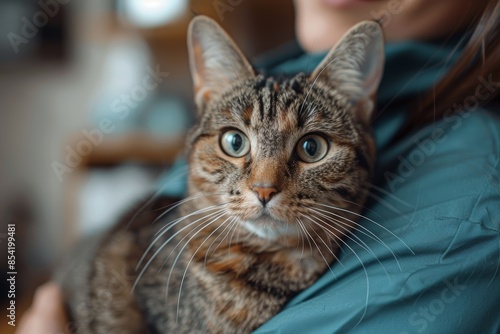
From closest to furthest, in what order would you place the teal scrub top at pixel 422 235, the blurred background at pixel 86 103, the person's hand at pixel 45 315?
the teal scrub top at pixel 422 235 → the person's hand at pixel 45 315 → the blurred background at pixel 86 103

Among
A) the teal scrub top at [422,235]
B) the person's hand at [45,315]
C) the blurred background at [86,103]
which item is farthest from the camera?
the blurred background at [86,103]

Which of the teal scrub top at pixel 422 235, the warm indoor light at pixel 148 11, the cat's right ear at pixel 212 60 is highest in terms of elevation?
the warm indoor light at pixel 148 11

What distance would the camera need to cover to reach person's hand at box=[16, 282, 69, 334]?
548mm

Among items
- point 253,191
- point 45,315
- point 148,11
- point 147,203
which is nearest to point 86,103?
point 148,11

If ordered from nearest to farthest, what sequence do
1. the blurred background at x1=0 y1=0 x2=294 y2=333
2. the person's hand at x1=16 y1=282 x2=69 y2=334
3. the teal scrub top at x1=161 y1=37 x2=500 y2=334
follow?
the teal scrub top at x1=161 y1=37 x2=500 y2=334 < the person's hand at x1=16 y1=282 x2=69 y2=334 < the blurred background at x1=0 y1=0 x2=294 y2=333

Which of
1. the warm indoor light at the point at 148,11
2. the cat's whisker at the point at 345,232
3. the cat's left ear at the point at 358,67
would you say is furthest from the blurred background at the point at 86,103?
the cat's whisker at the point at 345,232

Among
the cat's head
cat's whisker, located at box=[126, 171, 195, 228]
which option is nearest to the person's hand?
cat's whisker, located at box=[126, 171, 195, 228]

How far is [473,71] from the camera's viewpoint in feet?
1.65

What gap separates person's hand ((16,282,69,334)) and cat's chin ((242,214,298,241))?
278mm

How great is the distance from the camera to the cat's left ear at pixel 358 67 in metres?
0.45

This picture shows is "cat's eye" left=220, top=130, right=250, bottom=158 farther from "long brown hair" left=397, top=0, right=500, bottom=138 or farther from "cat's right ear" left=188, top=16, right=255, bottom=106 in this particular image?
"long brown hair" left=397, top=0, right=500, bottom=138

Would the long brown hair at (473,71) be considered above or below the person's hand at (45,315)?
above

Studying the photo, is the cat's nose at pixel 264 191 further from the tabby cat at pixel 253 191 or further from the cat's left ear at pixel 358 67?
the cat's left ear at pixel 358 67

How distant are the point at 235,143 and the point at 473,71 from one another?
0.89ft
